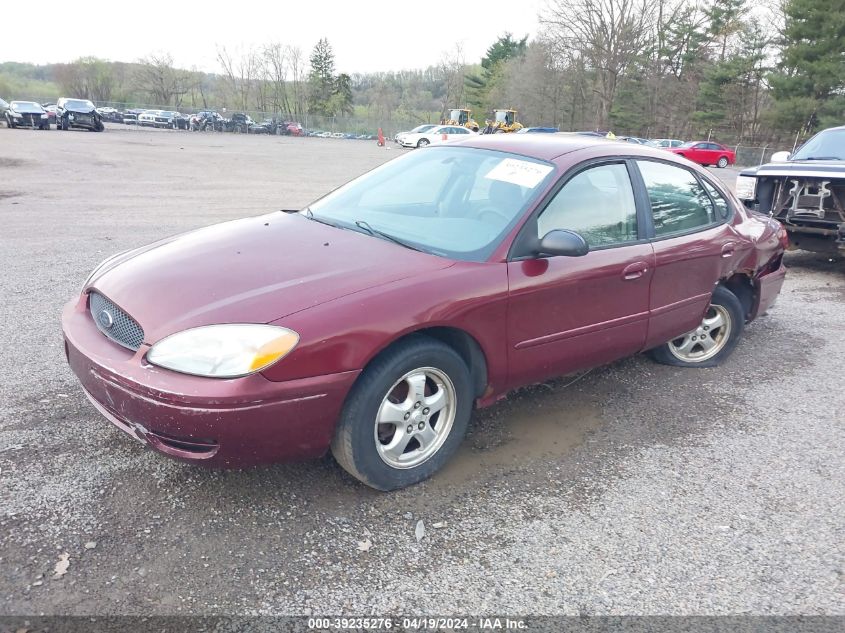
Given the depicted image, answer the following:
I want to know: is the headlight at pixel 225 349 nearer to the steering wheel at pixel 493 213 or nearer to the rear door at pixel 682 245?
the steering wheel at pixel 493 213

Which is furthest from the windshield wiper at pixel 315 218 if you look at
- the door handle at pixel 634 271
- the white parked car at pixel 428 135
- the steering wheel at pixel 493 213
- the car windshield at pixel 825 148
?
the white parked car at pixel 428 135

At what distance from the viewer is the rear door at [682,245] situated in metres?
3.89

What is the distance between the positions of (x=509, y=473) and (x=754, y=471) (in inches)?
50.8

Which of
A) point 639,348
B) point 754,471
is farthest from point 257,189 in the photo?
point 754,471

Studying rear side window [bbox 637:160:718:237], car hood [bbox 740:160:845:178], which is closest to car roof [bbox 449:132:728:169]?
rear side window [bbox 637:160:718:237]

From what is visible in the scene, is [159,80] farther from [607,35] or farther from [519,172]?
[519,172]

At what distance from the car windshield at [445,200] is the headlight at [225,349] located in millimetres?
990

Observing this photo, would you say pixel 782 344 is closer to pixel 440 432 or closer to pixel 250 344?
pixel 440 432

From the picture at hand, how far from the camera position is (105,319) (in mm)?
2895

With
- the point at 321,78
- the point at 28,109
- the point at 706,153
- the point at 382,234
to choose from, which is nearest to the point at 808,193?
the point at 382,234

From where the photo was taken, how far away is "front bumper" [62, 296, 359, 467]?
241 centimetres

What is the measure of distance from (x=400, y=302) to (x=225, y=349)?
2.43ft

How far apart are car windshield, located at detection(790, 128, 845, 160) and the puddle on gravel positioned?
6.26m

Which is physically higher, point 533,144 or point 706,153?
point 706,153
